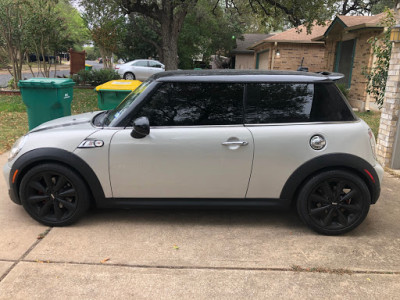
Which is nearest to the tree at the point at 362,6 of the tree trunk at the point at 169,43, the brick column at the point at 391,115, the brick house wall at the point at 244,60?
the brick house wall at the point at 244,60

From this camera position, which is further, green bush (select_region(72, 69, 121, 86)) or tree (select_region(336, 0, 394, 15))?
tree (select_region(336, 0, 394, 15))

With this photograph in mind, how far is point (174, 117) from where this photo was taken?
11.5 ft

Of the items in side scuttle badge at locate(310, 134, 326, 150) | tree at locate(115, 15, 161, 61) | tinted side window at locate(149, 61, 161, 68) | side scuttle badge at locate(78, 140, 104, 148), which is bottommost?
side scuttle badge at locate(78, 140, 104, 148)

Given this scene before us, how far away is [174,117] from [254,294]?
5.84 ft

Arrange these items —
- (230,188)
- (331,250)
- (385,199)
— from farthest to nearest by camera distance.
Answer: (385,199), (230,188), (331,250)

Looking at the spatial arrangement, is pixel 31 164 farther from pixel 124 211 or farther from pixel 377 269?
pixel 377 269

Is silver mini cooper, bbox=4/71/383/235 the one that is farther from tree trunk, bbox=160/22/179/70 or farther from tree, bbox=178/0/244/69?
tree, bbox=178/0/244/69

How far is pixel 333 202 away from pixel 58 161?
2.75 metres

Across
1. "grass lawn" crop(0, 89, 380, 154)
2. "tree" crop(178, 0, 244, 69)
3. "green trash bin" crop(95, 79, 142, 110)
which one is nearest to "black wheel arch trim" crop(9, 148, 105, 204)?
"green trash bin" crop(95, 79, 142, 110)

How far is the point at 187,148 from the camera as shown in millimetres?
3420

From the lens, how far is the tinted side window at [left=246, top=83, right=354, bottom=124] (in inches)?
138

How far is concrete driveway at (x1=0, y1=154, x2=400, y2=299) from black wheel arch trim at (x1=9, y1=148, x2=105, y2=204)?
1.65 ft

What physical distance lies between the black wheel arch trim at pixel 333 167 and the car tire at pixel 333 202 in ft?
0.19

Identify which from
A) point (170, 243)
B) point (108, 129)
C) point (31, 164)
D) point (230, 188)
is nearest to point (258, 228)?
point (230, 188)
